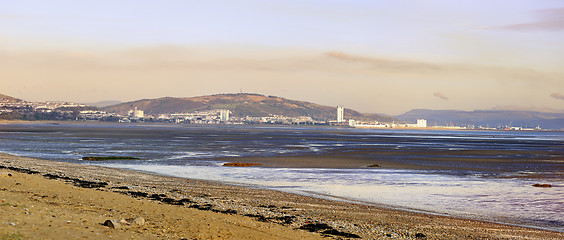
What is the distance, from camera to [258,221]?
15.7 meters

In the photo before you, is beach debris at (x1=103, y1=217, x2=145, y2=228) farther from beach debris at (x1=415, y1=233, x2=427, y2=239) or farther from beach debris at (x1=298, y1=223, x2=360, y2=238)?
beach debris at (x1=415, y1=233, x2=427, y2=239)

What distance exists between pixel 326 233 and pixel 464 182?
19356 mm

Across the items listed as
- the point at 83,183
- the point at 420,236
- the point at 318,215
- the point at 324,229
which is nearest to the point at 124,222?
the point at 324,229

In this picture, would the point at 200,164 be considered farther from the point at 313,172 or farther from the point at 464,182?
the point at 464,182

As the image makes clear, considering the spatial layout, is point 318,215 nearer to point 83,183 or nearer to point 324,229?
point 324,229

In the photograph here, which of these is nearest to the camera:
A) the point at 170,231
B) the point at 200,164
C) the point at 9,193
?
the point at 170,231

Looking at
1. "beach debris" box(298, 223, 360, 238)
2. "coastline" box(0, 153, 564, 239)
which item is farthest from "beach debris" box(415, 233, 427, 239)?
"beach debris" box(298, 223, 360, 238)

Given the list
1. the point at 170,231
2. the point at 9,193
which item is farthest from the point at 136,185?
the point at 170,231

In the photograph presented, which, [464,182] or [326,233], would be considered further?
[464,182]

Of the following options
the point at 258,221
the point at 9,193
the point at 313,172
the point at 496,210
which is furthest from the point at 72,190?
the point at 313,172

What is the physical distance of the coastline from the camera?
50.2ft

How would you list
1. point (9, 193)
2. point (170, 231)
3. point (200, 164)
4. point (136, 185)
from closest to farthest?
point (170, 231)
point (9, 193)
point (136, 185)
point (200, 164)

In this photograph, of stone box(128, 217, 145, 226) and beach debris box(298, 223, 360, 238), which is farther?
beach debris box(298, 223, 360, 238)

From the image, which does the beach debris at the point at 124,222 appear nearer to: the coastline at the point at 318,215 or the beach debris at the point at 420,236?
the coastline at the point at 318,215
